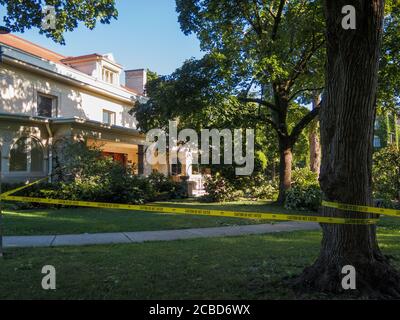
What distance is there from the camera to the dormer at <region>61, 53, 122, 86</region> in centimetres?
2519

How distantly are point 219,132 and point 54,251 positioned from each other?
1335cm

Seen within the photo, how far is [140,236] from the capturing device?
9.42 metres

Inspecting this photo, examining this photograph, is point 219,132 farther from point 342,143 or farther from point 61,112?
point 342,143

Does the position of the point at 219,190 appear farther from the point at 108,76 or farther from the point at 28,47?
the point at 28,47

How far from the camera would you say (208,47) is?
19.1 m


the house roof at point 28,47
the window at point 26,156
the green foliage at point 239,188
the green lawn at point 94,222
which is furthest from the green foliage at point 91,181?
the house roof at point 28,47

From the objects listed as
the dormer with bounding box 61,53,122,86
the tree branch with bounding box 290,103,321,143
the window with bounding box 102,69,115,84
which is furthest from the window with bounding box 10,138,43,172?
the tree branch with bounding box 290,103,321,143

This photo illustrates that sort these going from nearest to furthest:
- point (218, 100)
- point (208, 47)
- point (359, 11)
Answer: point (359, 11)
point (218, 100)
point (208, 47)

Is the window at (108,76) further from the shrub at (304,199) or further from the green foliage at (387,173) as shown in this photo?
the green foliage at (387,173)

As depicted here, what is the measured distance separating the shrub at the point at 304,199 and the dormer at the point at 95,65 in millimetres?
14573

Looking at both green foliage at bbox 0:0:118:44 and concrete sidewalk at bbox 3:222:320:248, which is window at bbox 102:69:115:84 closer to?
green foliage at bbox 0:0:118:44

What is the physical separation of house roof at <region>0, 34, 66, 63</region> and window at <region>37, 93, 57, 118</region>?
2132 mm

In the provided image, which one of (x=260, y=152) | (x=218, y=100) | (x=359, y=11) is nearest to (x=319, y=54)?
(x=218, y=100)

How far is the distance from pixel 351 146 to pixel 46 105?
1930 cm
